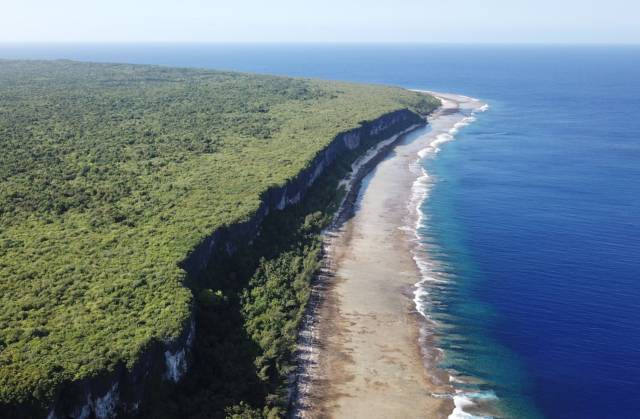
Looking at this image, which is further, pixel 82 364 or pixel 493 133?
pixel 493 133

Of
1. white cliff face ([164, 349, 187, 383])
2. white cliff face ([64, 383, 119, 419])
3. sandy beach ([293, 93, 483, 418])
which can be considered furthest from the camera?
sandy beach ([293, 93, 483, 418])

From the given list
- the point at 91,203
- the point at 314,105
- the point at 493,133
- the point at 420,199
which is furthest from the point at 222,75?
the point at 91,203

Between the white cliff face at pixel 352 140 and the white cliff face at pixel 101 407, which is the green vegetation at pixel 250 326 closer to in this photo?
the white cliff face at pixel 101 407

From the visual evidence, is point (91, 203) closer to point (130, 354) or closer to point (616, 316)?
point (130, 354)

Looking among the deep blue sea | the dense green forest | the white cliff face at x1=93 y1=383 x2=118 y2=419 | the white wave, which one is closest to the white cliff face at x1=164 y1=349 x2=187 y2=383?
the dense green forest

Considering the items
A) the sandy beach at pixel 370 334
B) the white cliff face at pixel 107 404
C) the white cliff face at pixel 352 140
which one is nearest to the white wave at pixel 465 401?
the sandy beach at pixel 370 334

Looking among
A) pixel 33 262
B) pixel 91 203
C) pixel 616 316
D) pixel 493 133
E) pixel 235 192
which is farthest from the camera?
pixel 493 133

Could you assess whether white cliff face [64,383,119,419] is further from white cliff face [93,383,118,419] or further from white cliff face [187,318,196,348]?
white cliff face [187,318,196,348]

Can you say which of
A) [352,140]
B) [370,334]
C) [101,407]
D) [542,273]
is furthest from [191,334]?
[352,140]
